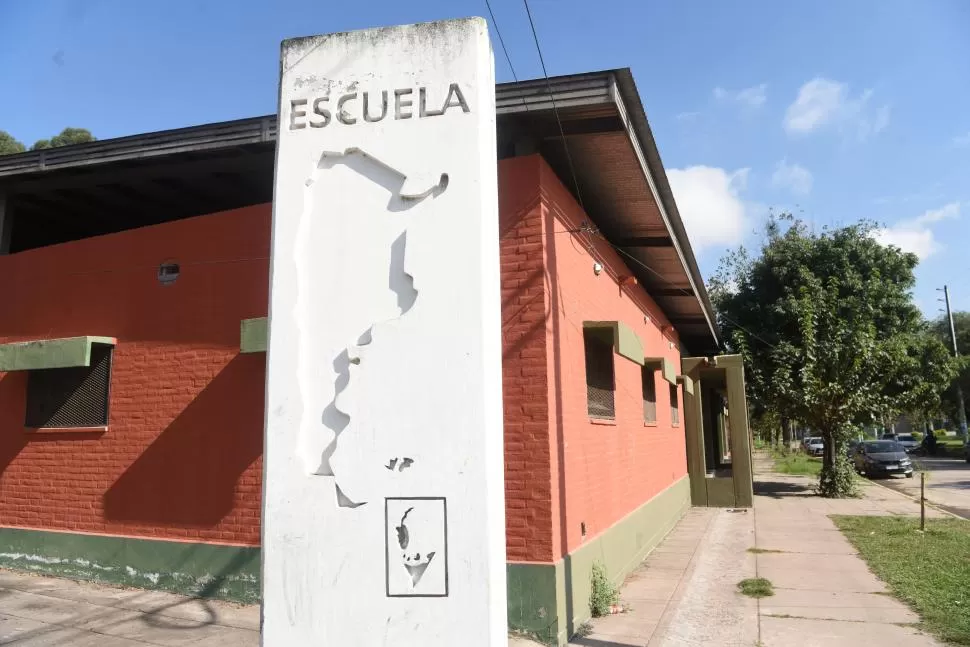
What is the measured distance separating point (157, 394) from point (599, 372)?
5.07 meters

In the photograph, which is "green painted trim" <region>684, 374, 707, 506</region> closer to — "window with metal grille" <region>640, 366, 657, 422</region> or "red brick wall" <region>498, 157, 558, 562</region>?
"window with metal grille" <region>640, 366, 657, 422</region>

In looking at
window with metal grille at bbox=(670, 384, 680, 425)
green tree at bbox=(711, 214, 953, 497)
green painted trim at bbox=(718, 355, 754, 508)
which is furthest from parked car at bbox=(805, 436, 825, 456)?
window with metal grille at bbox=(670, 384, 680, 425)

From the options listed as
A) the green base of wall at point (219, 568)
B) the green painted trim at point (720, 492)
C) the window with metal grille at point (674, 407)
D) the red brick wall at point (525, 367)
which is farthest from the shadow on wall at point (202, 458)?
the green painted trim at point (720, 492)

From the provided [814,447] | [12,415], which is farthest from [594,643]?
[814,447]

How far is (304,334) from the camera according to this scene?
3.85m

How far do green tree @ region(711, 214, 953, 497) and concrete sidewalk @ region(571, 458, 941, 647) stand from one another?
5498 millimetres

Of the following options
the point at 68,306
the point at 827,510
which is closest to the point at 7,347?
the point at 68,306

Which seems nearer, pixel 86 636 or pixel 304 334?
pixel 304 334

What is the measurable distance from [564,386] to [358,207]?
3306 millimetres

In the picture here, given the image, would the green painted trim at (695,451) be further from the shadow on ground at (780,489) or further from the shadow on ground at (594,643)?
the shadow on ground at (594,643)

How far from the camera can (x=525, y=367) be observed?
6.27 meters

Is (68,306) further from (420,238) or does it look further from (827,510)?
(827,510)

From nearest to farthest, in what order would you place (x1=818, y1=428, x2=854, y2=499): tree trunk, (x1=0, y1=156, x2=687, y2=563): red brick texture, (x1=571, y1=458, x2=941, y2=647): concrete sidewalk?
(x1=571, y1=458, x2=941, y2=647): concrete sidewalk < (x1=0, y1=156, x2=687, y2=563): red brick texture < (x1=818, y1=428, x2=854, y2=499): tree trunk

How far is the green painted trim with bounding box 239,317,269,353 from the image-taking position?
6980 millimetres
